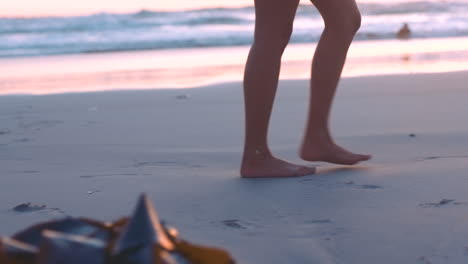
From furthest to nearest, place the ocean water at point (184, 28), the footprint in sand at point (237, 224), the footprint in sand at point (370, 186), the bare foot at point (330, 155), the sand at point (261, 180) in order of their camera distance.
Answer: the ocean water at point (184, 28)
the bare foot at point (330, 155)
the footprint in sand at point (370, 186)
the footprint in sand at point (237, 224)
the sand at point (261, 180)

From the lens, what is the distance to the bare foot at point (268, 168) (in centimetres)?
307

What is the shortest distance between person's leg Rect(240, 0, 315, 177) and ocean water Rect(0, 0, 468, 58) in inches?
481

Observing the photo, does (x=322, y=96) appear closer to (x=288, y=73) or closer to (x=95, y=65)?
(x=288, y=73)

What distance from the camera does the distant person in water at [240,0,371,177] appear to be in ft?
9.84

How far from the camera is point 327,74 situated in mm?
3215

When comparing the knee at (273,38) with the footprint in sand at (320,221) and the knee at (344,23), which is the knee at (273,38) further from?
the footprint in sand at (320,221)

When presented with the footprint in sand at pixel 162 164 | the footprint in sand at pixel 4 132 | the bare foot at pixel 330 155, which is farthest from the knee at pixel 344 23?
the footprint in sand at pixel 4 132

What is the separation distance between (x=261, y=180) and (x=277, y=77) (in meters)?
0.42

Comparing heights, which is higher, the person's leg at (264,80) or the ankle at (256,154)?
the person's leg at (264,80)

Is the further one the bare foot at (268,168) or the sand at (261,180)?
the bare foot at (268,168)

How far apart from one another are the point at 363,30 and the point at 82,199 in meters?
15.2

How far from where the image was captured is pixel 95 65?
11.5 metres

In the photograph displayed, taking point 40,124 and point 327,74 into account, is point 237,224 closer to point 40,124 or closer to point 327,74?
point 327,74

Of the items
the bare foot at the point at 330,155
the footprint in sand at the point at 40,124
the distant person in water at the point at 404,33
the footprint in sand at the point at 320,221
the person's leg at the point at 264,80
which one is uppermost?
the person's leg at the point at 264,80
